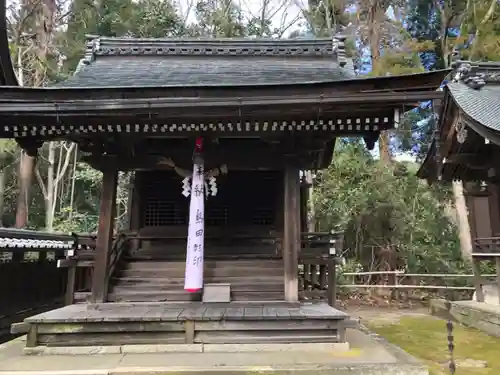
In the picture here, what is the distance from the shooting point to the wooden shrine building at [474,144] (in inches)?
309

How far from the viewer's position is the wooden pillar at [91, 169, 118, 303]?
6.18 m

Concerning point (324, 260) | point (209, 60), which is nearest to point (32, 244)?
point (209, 60)

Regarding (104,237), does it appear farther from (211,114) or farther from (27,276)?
(27,276)

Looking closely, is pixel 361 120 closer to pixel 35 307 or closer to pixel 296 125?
pixel 296 125

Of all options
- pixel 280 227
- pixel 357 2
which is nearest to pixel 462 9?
pixel 357 2

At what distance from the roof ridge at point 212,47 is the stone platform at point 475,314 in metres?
6.55

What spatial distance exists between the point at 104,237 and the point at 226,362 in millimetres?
2871

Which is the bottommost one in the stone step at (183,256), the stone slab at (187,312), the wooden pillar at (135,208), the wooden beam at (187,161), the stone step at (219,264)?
the stone slab at (187,312)

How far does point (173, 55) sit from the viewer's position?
29.8 feet

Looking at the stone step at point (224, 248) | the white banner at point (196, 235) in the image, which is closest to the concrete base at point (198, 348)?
the white banner at point (196, 235)

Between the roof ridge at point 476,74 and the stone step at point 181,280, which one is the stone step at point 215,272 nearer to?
the stone step at point 181,280

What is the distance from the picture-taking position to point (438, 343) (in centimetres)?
724

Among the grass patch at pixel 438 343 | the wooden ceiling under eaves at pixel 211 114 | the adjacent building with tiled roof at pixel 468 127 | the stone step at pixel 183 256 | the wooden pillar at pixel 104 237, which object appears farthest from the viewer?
the adjacent building with tiled roof at pixel 468 127

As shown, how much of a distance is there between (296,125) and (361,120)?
3.11 ft
